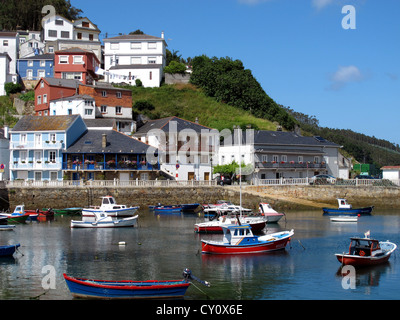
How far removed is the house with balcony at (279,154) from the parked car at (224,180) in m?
3.09

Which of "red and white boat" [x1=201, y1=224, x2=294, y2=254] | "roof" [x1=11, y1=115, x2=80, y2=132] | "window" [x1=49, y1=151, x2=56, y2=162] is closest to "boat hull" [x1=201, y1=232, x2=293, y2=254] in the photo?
"red and white boat" [x1=201, y1=224, x2=294, y2=254]

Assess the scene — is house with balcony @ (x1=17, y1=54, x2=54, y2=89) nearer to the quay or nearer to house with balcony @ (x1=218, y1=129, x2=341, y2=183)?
house with balcony @ (x1=218, y1=129, x2=341, y2=183)

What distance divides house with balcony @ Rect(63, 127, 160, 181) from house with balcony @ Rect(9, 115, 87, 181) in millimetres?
1373

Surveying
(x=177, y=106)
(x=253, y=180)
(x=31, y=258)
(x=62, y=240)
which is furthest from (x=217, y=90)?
(x=31, y=258)

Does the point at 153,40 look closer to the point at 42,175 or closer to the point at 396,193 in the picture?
the point at 42,175

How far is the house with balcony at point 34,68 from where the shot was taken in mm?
100062

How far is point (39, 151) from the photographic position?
68812 millimetres

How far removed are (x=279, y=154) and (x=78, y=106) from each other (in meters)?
32.2

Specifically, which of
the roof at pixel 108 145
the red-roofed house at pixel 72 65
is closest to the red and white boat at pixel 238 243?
the roof at pixel 108 145

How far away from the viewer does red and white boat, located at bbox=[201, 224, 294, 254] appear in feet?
117

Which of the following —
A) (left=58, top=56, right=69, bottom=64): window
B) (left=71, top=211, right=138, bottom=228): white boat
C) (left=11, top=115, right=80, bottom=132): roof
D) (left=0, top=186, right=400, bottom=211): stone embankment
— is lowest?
(left=71, top=211, right=138, bottom=228): white boat

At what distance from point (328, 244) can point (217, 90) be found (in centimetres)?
6732

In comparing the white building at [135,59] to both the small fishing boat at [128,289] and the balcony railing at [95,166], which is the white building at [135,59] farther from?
the small fishing boat at [128,289]

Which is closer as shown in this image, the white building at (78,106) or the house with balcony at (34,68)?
the white building at (78,106)
